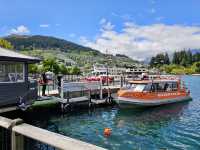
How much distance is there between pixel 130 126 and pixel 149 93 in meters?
8.93

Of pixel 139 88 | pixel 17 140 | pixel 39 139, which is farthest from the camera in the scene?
pixel 139 88

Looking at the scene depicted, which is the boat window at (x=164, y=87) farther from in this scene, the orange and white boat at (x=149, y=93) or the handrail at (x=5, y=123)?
the handrail at (x=5, y=123)

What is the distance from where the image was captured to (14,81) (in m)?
17.9

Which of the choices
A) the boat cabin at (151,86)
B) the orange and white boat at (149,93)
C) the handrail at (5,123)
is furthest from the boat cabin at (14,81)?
the handrail at (5,123)

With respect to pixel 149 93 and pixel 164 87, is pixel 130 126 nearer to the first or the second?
pixel 149 93

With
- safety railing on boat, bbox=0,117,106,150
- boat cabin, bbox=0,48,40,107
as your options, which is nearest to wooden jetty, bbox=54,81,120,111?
boat cabin, bbox=0,48,40,107

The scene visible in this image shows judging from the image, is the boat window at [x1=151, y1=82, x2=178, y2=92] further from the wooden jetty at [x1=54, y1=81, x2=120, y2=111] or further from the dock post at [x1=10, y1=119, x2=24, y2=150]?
the dock post at [x1=10, y1=119, x2=24, y2=150]

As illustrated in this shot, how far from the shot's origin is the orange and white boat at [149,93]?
26.5m

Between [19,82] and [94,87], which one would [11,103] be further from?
[94,87]

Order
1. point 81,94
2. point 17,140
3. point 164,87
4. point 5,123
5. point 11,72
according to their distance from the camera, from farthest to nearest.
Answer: point 164,87 → point 81,94 → point 11,72 → point 5,123 → point 17,140

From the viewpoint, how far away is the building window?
17.9 metres

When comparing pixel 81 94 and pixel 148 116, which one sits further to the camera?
pixel 81 94

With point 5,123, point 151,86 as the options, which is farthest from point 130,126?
point 5,123

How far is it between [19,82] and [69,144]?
50.2ft
